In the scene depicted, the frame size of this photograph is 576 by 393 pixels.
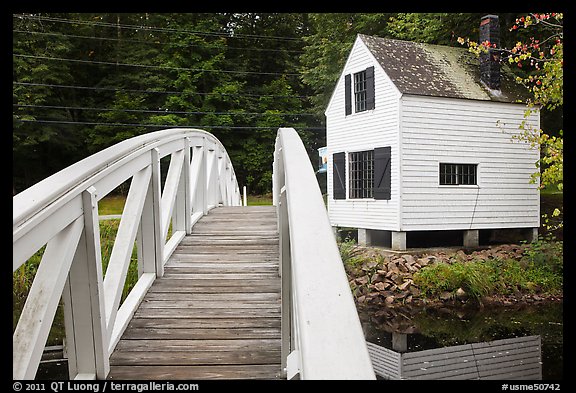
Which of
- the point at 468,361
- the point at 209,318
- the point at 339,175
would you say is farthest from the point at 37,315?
the point at 339,175

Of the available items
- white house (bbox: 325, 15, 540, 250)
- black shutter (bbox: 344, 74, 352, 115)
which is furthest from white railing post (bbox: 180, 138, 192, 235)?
black shutter (bbox: 344, 74, 352, 115)

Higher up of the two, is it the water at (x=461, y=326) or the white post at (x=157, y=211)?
the white post at (x=157, y=211)

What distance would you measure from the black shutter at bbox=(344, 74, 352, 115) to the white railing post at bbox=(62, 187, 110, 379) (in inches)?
347

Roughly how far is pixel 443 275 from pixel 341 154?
3.37m

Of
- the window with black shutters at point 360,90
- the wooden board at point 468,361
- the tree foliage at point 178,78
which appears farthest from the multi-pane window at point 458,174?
the tree foliage at point 178,78

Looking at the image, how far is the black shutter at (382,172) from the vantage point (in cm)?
881

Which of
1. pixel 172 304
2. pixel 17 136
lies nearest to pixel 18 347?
pixel 172 304

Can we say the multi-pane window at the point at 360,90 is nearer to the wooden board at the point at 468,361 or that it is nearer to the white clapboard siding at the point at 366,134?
the white clapboard siding at the point at 366,134

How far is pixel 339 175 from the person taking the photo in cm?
1004

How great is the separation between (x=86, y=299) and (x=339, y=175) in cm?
890

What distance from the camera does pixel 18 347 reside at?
991 mm

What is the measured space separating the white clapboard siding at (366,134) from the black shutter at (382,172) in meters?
0.08

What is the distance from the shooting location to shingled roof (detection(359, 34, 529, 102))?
884cm

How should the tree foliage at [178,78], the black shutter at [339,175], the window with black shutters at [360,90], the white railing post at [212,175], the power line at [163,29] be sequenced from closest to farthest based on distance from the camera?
the white railing post at [212,175]
the window with black shutters at [360,90]
the black shutter at [339,175]
the tree foliage at [178,78]
the power line at [163,29]
